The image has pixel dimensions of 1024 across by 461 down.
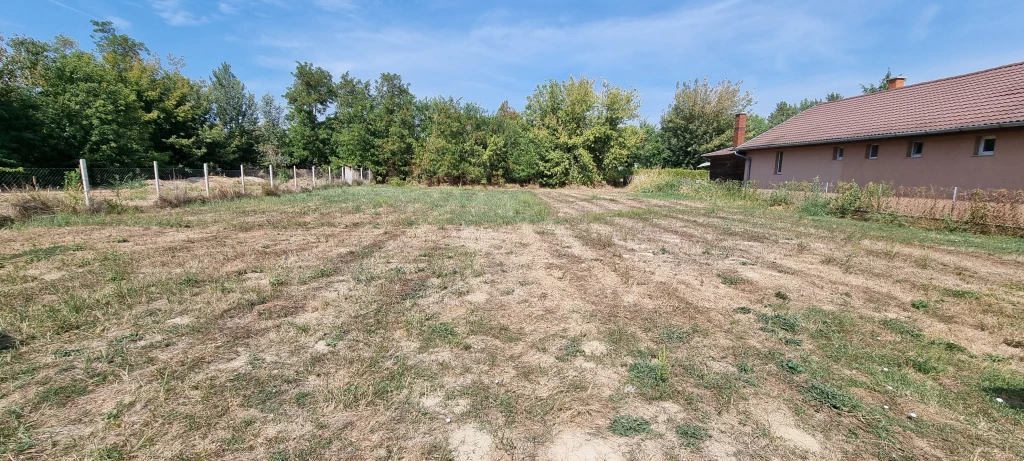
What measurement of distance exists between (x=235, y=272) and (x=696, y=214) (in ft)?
40.0

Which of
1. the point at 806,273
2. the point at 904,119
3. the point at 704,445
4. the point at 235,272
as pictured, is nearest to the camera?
the point at 704,445

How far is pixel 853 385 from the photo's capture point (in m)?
2.81

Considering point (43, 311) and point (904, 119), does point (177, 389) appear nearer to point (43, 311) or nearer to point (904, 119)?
point (43, 311)

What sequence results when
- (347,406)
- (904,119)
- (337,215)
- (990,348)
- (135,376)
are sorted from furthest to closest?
(904,119) < (337,215) < (990,348) < (135,376) < (347,406)

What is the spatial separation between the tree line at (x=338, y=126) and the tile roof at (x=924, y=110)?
1172 centimetres

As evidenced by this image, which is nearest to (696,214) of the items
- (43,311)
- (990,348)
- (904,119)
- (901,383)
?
(904,119)

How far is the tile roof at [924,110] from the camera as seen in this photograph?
11.8m

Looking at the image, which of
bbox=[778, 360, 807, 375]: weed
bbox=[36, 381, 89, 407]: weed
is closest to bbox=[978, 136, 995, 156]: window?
bbox=[778, 360, 807, 375]: weed

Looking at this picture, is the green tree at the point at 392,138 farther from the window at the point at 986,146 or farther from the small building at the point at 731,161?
the window at the point at 986,146

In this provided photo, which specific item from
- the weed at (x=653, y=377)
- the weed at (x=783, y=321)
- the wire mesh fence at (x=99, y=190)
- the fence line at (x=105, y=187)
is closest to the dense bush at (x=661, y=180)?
the wire mesh fence at (x=99, y=190)

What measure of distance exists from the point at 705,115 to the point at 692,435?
38032 mm

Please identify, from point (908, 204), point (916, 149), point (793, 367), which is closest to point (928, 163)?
point (916, 149)

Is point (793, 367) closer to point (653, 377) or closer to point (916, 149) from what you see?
point (653, 377)

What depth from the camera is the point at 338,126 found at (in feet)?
119
